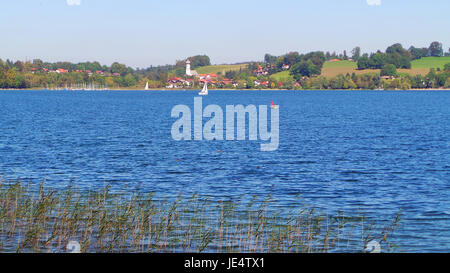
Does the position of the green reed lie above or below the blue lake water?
above

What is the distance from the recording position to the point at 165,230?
21719mm

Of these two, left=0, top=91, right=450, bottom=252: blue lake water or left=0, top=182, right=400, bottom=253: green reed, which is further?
left=0, top=91, right=450, bottom=252: blue lake water

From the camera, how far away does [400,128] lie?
8375 centimetres

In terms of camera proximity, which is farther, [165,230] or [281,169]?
[281,169]

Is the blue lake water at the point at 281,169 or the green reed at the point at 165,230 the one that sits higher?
the green reed at the point at 165,230

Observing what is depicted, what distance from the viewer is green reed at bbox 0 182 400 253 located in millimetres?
19609

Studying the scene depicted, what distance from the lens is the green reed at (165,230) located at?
19.6 m

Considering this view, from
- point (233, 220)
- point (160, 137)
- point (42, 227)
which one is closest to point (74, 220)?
point (42, 227)

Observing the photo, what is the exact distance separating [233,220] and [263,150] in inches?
1255

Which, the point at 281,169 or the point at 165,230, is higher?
the point at 165,230

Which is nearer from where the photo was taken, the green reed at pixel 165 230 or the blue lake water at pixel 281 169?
the green reed at pixel 165 230
